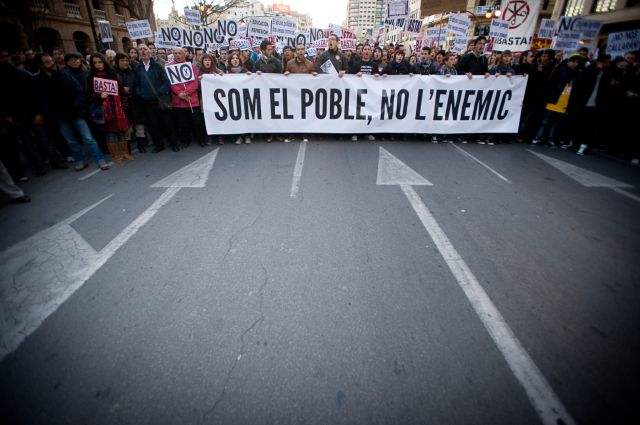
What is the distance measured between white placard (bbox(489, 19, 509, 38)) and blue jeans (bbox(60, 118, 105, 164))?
11.8 metres

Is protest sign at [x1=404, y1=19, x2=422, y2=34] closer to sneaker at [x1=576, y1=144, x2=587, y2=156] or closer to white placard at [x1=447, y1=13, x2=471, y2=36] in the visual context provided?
white placard at [x1=447, y1=13, x2=471, y2=36]

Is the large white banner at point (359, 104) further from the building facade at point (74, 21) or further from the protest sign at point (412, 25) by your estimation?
the building facade at point (74, 21)

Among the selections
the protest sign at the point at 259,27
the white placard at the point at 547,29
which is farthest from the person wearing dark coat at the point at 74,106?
the white placard at the point at 547,29

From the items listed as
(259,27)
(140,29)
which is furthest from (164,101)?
(140,29)

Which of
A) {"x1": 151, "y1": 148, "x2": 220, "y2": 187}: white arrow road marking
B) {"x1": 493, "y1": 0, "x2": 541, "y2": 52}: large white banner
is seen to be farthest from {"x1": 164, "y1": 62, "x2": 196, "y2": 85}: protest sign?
{"x1": 493, "y1": 0, "x2": 541, "y2": 52}: large white banner

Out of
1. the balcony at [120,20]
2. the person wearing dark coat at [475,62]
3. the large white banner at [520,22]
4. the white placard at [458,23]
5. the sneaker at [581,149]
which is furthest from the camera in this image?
the balcony at [120,20]

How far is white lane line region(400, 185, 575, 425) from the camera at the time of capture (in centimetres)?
176

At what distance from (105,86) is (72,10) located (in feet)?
93.4

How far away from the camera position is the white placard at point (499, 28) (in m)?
9.51

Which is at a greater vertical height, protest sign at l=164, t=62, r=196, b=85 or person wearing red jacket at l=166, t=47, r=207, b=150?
protest sign at l=164, t=62, r=196, b=85

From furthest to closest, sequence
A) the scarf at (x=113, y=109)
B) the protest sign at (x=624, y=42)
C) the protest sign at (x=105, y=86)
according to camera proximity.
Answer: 1. the protest sign at (x=624, y=42)
2. the scarf at (x=113, y=109)
3. the protest sign at (x=105, y=86)

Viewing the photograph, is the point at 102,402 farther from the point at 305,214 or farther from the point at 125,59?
the point at 125,59

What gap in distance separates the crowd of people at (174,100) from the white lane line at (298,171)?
1006mm

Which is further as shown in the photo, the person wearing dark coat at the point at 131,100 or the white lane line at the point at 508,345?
the person wearing dark coat at the point at 131,100
